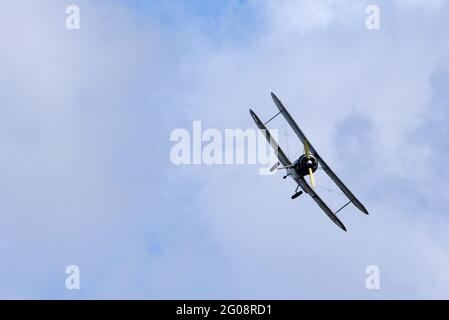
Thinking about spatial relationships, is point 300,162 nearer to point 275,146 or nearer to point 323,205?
point 275,146

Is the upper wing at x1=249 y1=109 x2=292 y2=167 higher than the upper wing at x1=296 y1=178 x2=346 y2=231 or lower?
higher

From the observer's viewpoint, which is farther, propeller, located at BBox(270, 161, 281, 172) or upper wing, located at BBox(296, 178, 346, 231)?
upper wing, located at BBox(296, 178, 346, 231)

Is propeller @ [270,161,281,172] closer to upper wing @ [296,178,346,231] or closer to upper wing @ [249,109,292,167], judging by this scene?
upper wing @ [249,109,292,167]

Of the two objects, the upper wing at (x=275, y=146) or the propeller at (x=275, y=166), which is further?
the propeller at (x=275, y=166)

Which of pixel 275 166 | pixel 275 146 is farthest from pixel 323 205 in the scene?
pixel 275 146

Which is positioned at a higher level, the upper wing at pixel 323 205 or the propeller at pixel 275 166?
the propeller at pixel 275 166

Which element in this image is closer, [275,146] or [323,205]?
[275,146]

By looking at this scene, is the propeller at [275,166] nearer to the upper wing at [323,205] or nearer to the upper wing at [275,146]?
the upper wing at [275,146]

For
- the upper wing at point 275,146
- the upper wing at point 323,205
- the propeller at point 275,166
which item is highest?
the upper wing at point 275,146

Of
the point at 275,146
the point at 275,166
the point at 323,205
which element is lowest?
the point at 323,205

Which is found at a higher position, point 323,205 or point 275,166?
point 275,166

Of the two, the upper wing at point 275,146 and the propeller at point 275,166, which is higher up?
the upper wing at point 275,146

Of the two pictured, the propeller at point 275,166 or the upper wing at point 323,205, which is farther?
the upper wing at point 323,205
